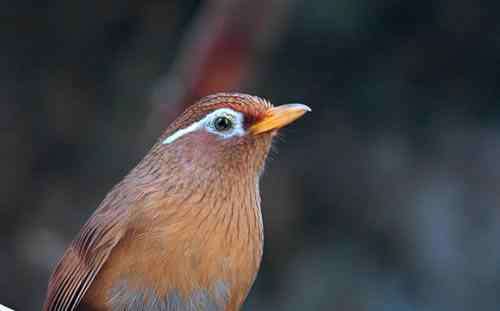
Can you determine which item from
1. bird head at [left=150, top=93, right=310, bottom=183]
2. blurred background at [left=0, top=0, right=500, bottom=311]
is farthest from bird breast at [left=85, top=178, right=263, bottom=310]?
blurred background at [left=0, top=0, right=500, bottom=311]

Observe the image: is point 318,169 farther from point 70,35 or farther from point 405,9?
point 70,35

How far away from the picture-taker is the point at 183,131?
17.4 feet

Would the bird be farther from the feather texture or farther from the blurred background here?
the blurred background

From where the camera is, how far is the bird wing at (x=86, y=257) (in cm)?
506

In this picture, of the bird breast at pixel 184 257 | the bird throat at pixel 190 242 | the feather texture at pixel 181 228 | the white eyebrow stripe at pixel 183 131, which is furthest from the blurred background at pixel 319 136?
the bird breast at pixel 184 257

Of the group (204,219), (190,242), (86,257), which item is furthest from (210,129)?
(86,257)

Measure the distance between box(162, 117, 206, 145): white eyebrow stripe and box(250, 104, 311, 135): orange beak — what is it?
24cm

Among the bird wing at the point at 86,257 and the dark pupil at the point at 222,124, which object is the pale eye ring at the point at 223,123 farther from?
the bird wing at the point at 86,257

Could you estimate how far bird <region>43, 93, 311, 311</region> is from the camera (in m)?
4.91

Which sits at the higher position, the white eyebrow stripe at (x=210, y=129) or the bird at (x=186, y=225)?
the white eyebrow stripe at (x=210, y=129)

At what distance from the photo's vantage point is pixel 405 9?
9023 millimetres

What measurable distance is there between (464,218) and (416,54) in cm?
138

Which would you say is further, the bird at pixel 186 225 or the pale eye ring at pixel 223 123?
the pale eye ring at pixel 223 123

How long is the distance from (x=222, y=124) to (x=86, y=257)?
852 mm
